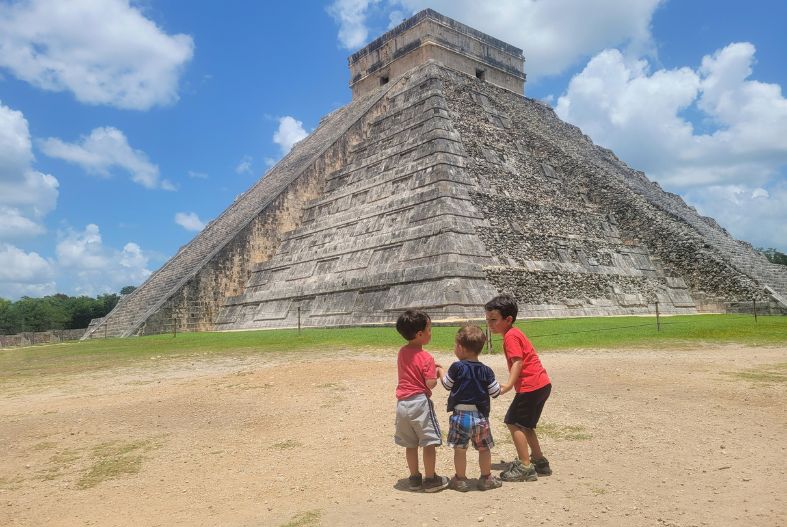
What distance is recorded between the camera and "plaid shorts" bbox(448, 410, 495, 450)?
3.76 meters

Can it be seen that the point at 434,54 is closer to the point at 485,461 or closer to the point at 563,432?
the point at 563,432

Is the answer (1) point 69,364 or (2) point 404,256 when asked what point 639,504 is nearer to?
(1) point 69,364

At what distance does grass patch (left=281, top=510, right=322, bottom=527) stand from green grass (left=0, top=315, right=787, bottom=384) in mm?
7130

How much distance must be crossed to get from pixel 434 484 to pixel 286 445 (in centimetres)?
172

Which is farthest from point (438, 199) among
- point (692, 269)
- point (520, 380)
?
point (520, 380)

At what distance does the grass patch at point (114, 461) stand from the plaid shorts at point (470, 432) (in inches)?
97.5

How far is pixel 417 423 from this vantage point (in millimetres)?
3801

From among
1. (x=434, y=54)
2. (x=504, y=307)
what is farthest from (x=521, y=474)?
(x=434, y=54)

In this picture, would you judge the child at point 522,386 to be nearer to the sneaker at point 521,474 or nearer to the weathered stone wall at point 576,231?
the sneaker at point 521,474

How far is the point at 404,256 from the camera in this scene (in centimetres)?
1639

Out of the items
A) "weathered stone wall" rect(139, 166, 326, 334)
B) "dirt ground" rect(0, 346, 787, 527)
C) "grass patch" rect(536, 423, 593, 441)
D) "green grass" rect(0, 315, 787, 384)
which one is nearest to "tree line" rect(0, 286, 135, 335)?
"weathered stone wall" rect(139, 166, 326, 334)

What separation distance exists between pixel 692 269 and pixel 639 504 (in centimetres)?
1882

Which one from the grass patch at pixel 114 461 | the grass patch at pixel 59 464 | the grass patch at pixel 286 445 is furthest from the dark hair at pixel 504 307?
the grass patch at pixel 59 464

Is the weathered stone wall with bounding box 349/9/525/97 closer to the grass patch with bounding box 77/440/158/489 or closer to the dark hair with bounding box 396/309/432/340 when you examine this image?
the grass patch with bounding box 77/440/158/489
